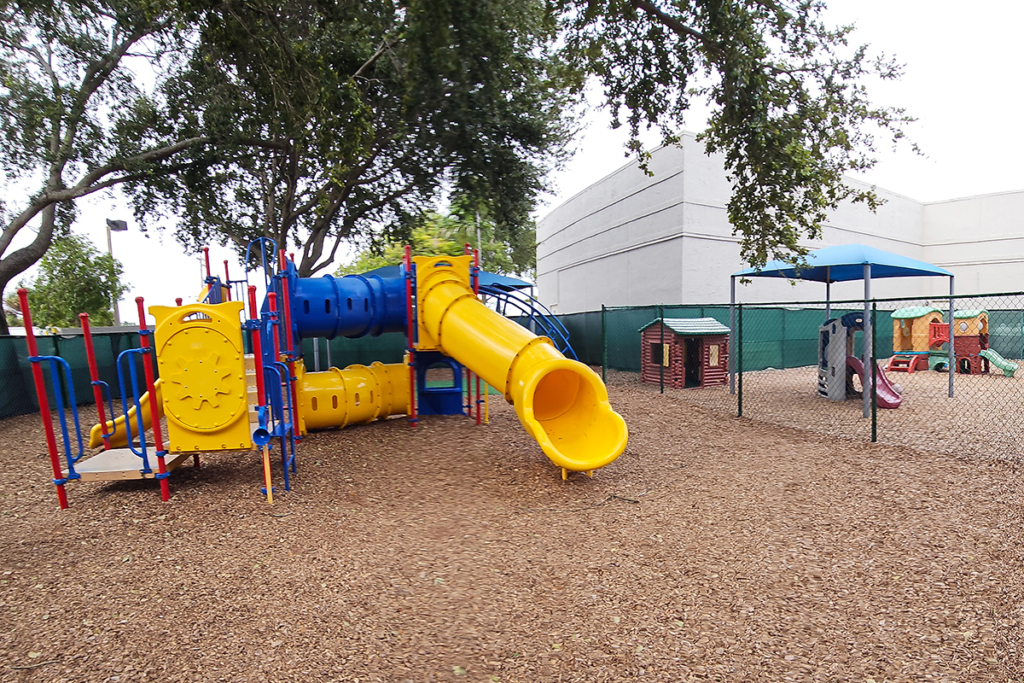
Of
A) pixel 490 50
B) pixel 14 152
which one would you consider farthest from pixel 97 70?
pixel 490 50

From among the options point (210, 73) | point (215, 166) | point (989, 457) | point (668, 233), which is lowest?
point (989, 457)

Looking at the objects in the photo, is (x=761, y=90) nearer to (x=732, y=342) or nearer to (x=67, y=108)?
(x=732, y=342)

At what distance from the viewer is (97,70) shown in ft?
38.8

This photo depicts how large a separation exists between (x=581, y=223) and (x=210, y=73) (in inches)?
721

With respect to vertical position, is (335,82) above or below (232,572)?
above

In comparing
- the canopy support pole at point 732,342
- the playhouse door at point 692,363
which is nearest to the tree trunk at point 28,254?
the playhouse door at point 692,363

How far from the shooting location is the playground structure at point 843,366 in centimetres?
953

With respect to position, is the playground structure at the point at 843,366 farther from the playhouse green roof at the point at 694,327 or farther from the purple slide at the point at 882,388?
the playhouse green roof at the point at 694,327

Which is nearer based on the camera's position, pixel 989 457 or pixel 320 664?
pixel 320 664

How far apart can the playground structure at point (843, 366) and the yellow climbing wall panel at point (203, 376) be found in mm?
9405

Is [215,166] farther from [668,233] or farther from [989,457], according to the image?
[989,457]

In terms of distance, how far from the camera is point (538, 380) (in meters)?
5.29

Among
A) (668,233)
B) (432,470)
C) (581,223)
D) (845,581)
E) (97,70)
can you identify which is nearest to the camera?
(845,581)

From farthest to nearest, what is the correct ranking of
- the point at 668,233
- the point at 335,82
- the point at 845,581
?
1. the point at 668,233
2. the point at 335,82
3. the point at 845,581
